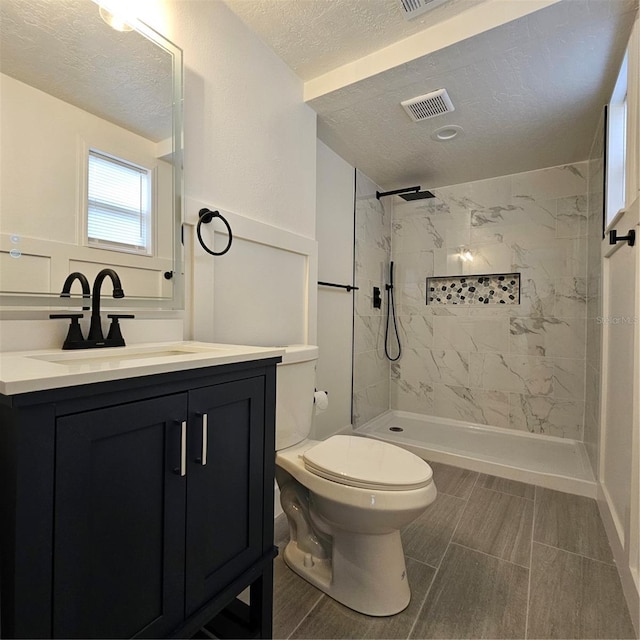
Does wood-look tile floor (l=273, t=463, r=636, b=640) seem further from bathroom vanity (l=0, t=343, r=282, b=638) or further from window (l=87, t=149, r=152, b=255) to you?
window (l=87, t=149, r=152, b=255)

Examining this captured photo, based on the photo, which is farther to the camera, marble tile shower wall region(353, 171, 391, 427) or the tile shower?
marble tile shower wall region(353, 171, 391, 427)

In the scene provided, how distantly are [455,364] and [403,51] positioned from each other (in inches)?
92.1

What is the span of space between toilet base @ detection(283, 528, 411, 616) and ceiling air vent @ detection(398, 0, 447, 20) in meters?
2.00

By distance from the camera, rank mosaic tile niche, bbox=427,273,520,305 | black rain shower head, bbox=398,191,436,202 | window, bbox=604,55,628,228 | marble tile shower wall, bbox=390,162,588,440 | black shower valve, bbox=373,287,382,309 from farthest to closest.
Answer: black shower valve, bbox=373,287,382,309 < mosaic tile niche, bbox=427,273,520,305 < black rain shower head, bbox=398,191,436,202 < marble tile shower wall, bbox=390,162,588,440 < window, bbox=604,55,628,228

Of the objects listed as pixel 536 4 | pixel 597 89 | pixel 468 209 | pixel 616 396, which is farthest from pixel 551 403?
pixel 536 4

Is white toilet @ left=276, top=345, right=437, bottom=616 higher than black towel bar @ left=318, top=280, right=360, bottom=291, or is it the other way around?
black towel bar @ left=318, top=280, right=360, bottom=291

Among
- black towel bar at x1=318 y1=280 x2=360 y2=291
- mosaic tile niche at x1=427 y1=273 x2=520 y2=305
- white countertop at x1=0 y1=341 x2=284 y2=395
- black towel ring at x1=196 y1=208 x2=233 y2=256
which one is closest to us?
white countertop at x1=0 y1=341 x2=284 y2=395

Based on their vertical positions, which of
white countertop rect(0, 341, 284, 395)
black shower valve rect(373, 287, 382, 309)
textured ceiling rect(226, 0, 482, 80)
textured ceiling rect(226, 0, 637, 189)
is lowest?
white countertop rect(0, 341, 284, 395)

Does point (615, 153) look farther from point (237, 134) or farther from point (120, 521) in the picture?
point (120, 521)

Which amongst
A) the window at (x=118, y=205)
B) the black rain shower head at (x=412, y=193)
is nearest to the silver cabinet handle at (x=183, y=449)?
the window at (x=118, y=205)

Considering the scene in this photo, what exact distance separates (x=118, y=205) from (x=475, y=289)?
9.11ft

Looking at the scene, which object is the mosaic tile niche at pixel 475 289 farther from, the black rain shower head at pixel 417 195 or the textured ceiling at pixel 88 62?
the textured ceiling at pixel 88 62

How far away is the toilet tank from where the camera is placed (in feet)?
4.71

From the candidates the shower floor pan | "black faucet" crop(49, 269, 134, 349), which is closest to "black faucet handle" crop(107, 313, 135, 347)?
"black faucet" crop(49, 269, 134, 349)
